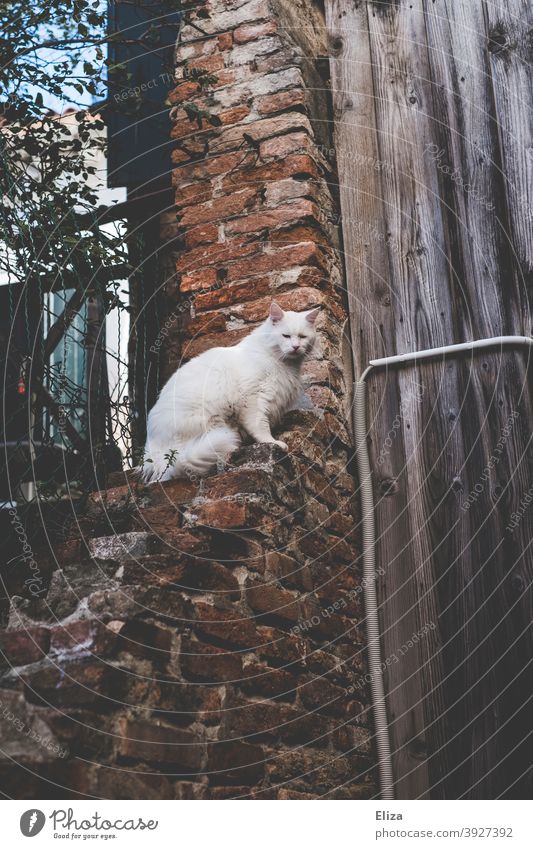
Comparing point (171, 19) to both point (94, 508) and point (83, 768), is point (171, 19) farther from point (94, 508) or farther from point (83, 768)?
point (83, 768)

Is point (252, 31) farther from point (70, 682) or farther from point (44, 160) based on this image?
point (70, 682)

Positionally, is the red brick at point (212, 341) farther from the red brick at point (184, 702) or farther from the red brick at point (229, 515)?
the red brick at point (184, 702)

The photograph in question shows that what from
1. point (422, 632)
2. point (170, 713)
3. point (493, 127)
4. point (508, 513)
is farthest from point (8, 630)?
point (493, 127)

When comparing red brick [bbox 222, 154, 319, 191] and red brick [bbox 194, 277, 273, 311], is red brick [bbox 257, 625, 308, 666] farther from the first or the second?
red brick [bbox 222, 154, 319, 191]

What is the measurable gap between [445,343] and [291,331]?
662mm

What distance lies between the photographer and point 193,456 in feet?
9.58

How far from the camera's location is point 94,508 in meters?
2.95

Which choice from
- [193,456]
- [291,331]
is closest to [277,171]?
[291,331]

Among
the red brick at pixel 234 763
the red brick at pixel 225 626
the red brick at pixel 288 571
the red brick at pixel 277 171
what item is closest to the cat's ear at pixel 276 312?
the red brick at pixel 277 171

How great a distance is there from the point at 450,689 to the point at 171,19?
381cm

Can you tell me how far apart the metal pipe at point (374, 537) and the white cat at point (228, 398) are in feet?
1.12

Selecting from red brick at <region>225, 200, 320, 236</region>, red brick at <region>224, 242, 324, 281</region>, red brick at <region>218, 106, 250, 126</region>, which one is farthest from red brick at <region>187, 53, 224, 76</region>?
red brick at <region>224, 242, 324, 281</region>

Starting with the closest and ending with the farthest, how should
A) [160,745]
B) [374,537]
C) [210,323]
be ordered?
[160,745], [374,537], [210,323]

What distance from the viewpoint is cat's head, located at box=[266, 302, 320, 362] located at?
121 inches
